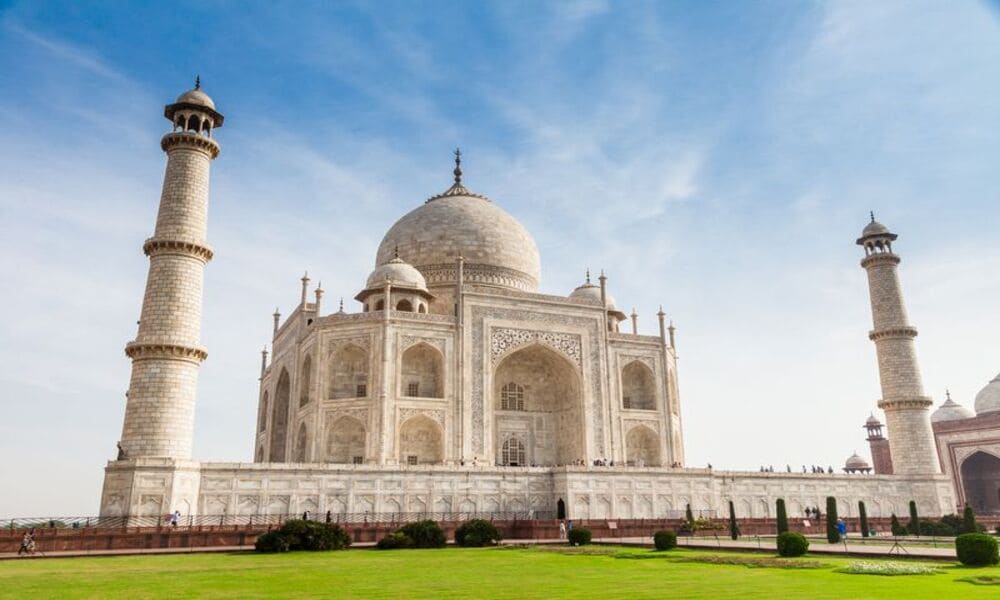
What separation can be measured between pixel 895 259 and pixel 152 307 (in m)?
28.6

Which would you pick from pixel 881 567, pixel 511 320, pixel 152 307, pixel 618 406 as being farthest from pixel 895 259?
pixel 152 307

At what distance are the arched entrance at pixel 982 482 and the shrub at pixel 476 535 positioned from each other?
101 ft

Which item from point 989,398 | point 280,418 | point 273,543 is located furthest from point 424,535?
point 989,398

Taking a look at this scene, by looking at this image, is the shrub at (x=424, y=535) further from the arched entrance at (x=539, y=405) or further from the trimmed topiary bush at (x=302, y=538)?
the arched entrance at (x=539, y=405)

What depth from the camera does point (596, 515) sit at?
2473 cm

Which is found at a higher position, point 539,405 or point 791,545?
point 539,405

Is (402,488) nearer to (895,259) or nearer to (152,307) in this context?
(152,307)

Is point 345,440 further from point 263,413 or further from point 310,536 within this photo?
point 310,536

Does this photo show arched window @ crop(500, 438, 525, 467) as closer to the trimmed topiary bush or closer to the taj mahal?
the taj mahal

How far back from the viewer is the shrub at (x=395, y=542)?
1745cm

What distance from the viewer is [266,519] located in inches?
844

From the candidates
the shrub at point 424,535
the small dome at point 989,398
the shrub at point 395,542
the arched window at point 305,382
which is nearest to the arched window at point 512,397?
the arched window at point 305,382

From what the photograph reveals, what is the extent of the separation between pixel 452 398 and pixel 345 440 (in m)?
3.96

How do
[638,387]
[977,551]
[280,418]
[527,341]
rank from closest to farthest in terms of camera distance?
[977,551]
[527,341]
[280,418]
[638,387]
